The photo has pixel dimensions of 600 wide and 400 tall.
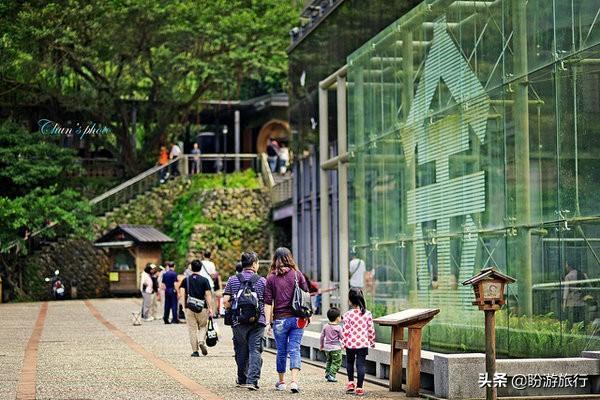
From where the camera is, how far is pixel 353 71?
24.9m

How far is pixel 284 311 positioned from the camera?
15.4 metres

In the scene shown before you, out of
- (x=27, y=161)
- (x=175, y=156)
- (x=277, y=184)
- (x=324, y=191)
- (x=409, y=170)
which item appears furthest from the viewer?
(x=175, y=156)

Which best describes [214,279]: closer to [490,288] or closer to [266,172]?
[490,288]

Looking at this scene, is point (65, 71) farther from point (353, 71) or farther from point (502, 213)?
point (502, 213)

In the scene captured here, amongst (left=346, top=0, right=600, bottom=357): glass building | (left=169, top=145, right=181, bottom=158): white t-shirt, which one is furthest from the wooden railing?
(left=346, top=0, right=600, bottom=357): glass building

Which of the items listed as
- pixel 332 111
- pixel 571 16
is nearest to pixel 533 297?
pixel 571 16

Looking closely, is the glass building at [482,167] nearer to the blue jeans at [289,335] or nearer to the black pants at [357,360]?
the black pants at [357,360]

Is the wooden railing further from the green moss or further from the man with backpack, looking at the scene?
the man with backpack

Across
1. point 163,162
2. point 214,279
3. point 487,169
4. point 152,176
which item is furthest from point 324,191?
point 163,162

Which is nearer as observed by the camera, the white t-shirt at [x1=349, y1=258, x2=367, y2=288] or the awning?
the white t-shirt at [x1=349, y1=258, x2=367, y2=288]

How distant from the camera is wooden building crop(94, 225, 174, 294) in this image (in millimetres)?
46500

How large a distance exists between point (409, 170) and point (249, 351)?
6042 mm

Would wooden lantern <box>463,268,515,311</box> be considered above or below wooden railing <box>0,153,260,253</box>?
below

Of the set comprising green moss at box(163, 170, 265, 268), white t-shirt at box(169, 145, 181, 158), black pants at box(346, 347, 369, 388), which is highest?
white t-shirt at box(169, 145, 181, 158)
